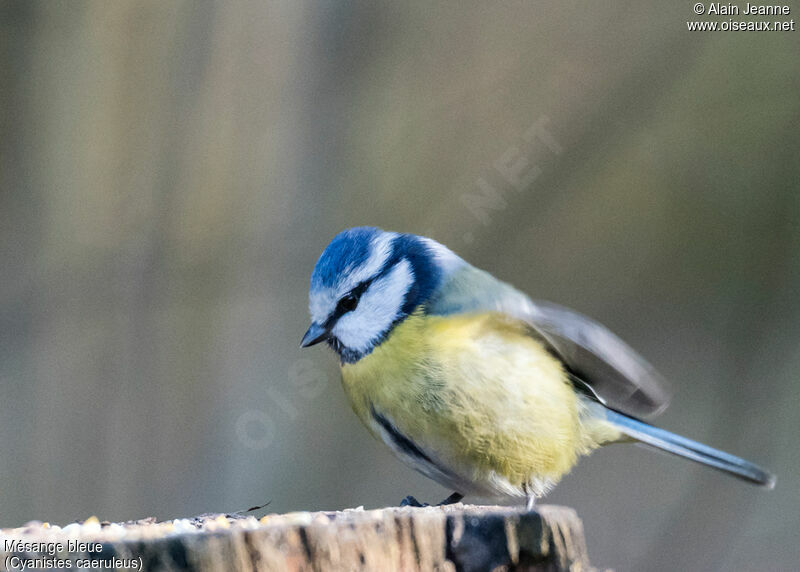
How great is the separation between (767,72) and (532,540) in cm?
328

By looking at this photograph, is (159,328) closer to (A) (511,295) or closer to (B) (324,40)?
(B) (324,40)

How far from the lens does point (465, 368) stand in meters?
1.70

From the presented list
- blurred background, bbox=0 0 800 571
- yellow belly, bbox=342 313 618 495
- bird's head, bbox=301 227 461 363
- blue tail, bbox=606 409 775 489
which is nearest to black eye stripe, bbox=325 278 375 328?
bird's head, bbox=301 227 461 363

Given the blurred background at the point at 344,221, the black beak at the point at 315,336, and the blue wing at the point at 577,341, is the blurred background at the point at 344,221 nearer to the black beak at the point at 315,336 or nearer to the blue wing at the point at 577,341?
the black beak at the point at 315,336

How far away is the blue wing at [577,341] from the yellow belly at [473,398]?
1.5 inches

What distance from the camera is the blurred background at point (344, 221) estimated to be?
336 centimetres

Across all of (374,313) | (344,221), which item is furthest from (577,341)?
(344,221)

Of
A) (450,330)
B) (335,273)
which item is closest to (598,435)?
(450,330)

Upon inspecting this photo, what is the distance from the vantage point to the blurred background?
3.36m

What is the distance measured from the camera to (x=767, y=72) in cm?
384

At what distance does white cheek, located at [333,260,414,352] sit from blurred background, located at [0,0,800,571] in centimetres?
161

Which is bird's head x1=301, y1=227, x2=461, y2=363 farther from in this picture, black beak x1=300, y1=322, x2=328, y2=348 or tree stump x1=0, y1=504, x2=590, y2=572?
tree stump x1=0, y1=504, x2=590, y2=572

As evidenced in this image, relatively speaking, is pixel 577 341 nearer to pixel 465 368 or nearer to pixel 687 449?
pixel 465 368

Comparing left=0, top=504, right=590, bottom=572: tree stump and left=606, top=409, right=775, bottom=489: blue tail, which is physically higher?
left=0, top=504, right=590, bottom=572: tree stump
